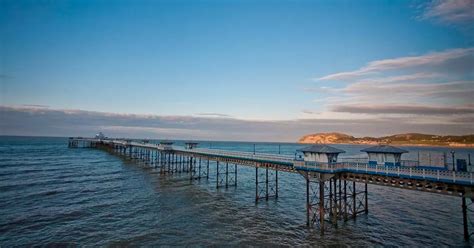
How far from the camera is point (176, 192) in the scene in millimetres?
38750

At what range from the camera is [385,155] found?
24.5 m

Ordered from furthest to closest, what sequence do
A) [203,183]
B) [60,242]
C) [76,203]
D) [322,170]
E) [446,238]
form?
1. [203,183]
2. [76,203]
3. [322,170]
4. [446,238]
5. [60,242]

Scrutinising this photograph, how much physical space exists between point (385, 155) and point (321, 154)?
6.01 metres

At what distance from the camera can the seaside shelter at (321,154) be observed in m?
25.0

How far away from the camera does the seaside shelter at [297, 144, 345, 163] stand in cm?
2500

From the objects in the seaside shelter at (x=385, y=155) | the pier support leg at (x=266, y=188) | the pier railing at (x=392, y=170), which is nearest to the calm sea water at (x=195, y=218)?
the pier support leg at (x=266, y=188)

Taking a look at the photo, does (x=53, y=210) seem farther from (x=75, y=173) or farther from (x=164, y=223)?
(x=75, y=173)

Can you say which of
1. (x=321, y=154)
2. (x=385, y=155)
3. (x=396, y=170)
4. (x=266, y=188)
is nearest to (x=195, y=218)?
(x=266, y=188)

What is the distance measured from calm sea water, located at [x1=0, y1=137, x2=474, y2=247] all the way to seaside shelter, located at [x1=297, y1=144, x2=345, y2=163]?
6.64m

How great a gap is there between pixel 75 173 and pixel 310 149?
53.6 m

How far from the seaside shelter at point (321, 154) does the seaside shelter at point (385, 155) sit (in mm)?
3110

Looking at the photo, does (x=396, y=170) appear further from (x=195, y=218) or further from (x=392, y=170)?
(x=195, y=218)

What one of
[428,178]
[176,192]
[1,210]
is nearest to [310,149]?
[428,178]

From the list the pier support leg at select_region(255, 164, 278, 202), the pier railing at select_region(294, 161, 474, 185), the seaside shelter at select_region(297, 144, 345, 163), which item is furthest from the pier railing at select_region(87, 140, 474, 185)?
the pier support leg at select_region(255, 164, 278, 202)
